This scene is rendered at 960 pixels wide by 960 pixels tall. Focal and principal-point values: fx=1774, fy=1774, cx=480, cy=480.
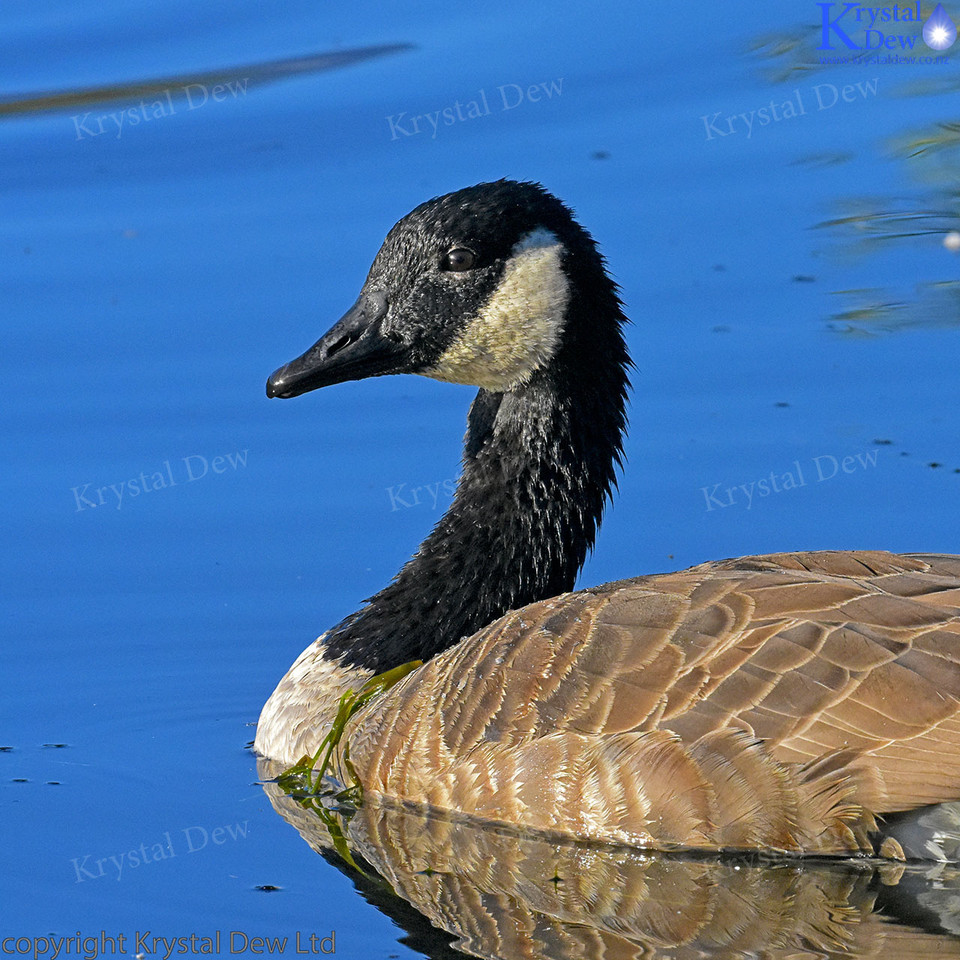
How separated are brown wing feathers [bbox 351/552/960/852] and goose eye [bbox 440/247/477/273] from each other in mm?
1649

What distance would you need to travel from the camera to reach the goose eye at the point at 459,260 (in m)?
7.98

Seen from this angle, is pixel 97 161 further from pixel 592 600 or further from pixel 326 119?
pixel 592 600

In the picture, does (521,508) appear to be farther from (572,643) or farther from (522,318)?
(572,643)
